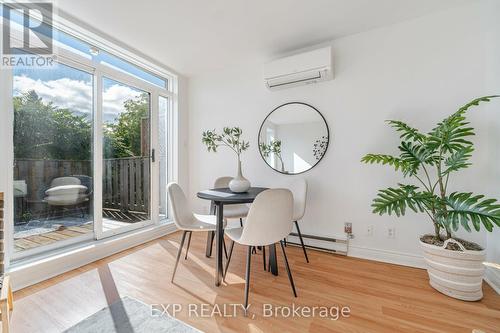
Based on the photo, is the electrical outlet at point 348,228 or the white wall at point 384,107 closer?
the white wall at point 384,107

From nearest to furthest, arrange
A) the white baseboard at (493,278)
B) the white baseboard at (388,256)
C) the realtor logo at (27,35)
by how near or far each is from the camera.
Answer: the white baseboard at (493,278) < the realtor logo at (27,35) < the white baseboard at (388,256)

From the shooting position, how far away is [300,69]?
267cm

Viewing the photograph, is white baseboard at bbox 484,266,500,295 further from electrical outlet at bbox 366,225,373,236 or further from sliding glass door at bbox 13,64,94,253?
sliding glass door at bbox 13,64,94,253

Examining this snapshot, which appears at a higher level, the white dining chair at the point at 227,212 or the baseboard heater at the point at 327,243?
the white dining chair at the point at 227,212

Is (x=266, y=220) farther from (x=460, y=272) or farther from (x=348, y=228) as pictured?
(x=460, y=272)

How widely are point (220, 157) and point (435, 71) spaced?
279 centimetres

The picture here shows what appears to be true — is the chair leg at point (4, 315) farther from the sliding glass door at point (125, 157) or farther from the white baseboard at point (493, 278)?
the white baseboard at point (493, 278)

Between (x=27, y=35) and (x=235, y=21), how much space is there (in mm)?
1983

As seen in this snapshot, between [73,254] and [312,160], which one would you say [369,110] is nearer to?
[312,160]

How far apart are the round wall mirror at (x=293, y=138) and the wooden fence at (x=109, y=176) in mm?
1809

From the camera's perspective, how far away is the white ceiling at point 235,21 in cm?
212

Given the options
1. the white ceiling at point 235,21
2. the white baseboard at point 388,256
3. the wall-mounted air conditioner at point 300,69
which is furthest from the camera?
the wall-mounted air conditioner at point 300,69

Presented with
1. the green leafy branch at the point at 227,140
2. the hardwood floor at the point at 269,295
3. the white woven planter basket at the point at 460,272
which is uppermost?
the green leafy branch at the point at 227,140

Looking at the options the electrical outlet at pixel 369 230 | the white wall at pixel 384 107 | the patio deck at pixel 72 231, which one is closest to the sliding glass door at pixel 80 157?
the patio deck at pixel 72 231
